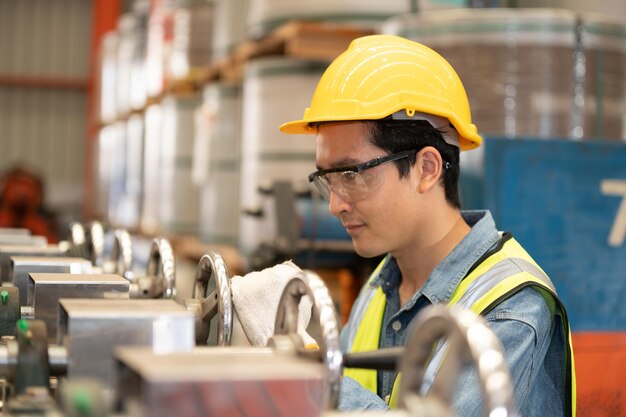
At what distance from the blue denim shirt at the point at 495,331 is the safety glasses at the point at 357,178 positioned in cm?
22

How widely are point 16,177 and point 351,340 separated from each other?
691 centimetres

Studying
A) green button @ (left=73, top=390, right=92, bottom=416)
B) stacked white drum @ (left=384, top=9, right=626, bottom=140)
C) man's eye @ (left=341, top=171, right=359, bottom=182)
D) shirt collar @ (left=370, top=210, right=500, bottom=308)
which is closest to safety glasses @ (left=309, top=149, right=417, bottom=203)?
man's eye @ (left=341, top=171, right=359, bottom=182)

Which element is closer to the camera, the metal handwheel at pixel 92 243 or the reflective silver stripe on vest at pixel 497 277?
the reflective silver stripe on vest at pixel 497 277

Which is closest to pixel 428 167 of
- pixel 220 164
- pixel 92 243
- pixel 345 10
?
pixel 92 243

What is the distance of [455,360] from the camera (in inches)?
39.1

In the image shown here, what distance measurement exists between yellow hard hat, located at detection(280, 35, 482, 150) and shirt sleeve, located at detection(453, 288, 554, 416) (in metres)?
0.45

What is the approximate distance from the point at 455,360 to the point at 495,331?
83 centimetres

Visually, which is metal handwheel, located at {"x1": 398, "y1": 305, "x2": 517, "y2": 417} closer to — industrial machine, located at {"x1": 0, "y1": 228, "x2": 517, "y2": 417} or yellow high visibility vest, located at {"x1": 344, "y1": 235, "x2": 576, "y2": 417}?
industrial machine, located at {"x1": 0, "y1": 228, "x2": 517, "y2": 417}

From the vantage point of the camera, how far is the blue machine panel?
295 cm

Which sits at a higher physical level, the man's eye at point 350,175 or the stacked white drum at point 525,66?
the stacked white drum at point 525,66

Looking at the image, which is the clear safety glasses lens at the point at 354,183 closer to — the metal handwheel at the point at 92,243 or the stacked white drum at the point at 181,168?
the metal handwheel at the point at 92,243

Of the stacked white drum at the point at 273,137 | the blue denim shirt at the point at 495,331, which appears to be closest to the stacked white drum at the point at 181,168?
the stacked white drum at the point at 273,137

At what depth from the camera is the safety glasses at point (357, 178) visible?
80.7 inches

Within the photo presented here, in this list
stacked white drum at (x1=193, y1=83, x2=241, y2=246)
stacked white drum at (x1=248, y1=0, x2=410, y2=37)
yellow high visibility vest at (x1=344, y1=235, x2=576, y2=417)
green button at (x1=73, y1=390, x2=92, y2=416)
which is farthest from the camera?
stacked white drum at (x1=193, y1=83, x2=241, y2=246)
